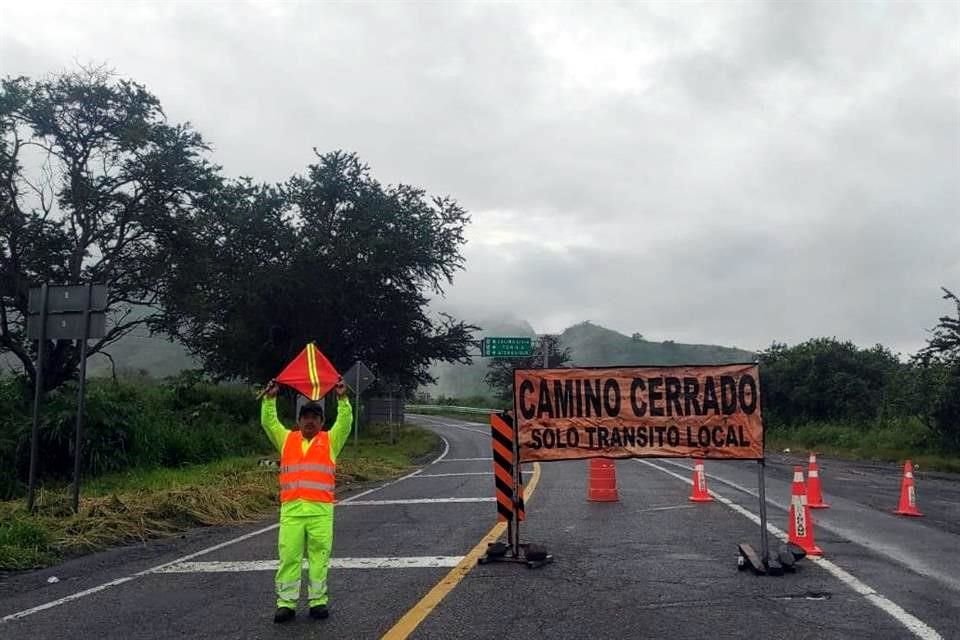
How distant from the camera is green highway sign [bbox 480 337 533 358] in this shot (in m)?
41.3

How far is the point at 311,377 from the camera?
284 inches

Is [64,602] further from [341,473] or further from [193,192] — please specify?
[193,192]

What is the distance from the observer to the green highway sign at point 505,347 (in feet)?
136

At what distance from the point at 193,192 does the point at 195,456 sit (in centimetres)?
794

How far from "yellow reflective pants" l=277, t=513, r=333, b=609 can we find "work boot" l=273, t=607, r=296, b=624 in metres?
0.03

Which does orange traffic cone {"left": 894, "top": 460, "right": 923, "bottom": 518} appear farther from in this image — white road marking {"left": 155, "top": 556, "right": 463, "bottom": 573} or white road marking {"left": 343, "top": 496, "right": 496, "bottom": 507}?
white road marking {"left": 155, "top": 556, "right": 463, "bottom": 573}

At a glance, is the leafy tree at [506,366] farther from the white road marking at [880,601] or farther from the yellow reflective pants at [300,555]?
the yellow reflective pants at [300,555]

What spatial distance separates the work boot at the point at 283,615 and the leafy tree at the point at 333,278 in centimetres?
2630

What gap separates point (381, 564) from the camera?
8.77 m

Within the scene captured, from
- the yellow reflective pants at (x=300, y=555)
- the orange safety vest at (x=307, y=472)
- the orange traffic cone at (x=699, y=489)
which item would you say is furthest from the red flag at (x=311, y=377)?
the orange traffic cone at (x=699, y=489)

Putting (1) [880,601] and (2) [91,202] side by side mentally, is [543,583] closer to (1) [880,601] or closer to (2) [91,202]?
(1) [880,601]

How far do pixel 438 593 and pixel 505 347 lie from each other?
34762 millimetres

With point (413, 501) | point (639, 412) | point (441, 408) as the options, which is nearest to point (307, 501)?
point (639, 412)

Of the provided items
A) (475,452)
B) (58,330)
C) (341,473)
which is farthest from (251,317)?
(58,330)
